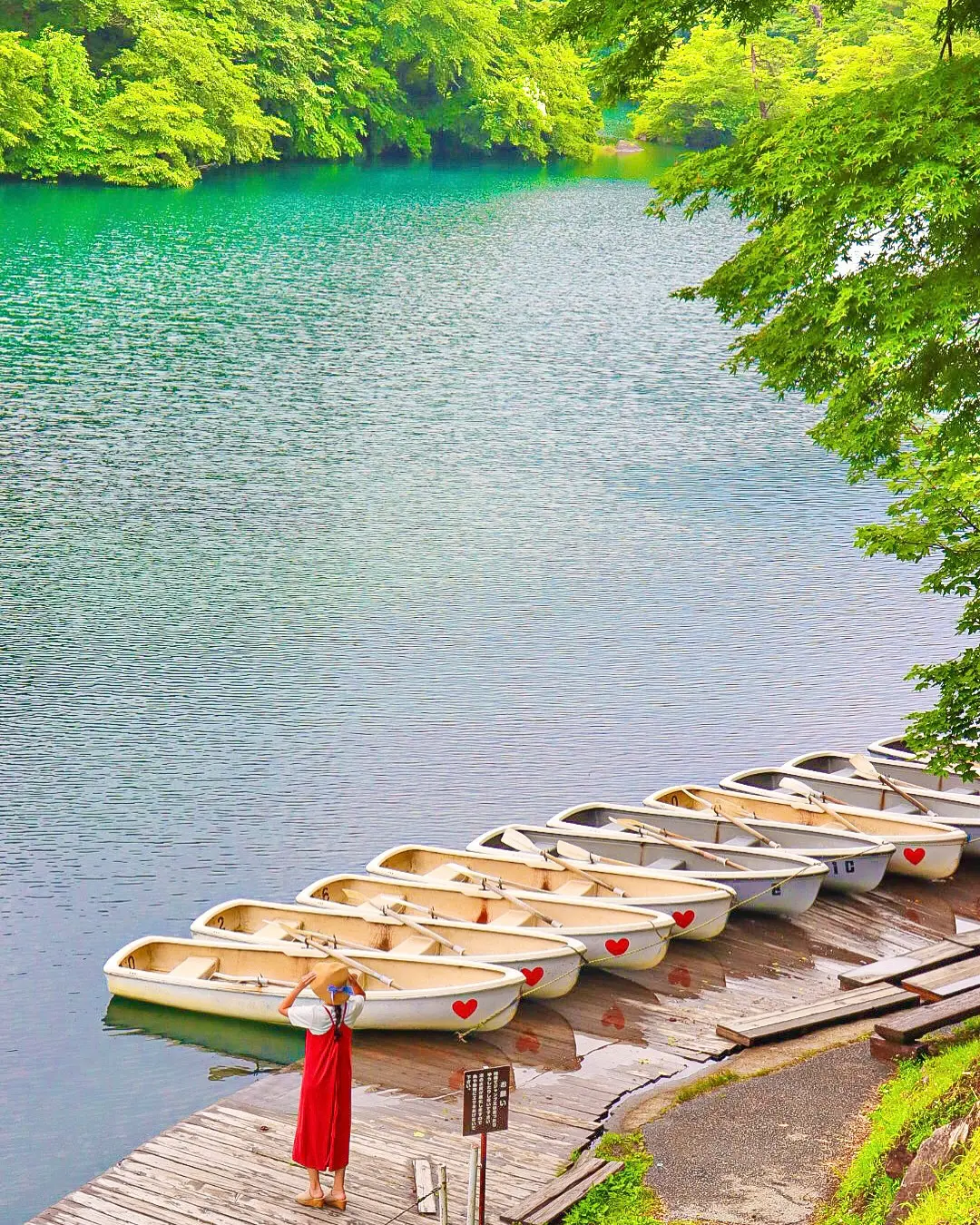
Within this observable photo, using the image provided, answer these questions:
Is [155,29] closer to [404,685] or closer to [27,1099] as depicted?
[404,685]

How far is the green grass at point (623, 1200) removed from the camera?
962 centimetres

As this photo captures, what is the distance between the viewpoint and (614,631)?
27.1 metres

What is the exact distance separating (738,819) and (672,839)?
1134mm

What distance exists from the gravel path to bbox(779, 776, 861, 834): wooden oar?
223 inches

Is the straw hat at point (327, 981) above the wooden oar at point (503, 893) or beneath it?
above

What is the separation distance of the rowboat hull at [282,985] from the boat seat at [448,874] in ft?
7.59

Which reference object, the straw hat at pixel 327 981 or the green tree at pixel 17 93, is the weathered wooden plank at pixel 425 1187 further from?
the green tree at pixel 17 93

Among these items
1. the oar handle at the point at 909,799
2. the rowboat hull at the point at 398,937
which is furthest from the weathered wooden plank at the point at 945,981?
the oar handle at the point at 909,799

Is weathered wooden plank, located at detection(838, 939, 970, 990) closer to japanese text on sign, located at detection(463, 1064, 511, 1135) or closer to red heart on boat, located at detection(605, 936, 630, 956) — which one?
red heart on boat, located at detection(605, 936, 630, 956)

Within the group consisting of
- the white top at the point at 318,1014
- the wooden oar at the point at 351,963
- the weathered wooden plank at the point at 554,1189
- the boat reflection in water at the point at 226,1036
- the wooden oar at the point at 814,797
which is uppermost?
the white top at the point at 318,1014

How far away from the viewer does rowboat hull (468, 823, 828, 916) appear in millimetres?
16188

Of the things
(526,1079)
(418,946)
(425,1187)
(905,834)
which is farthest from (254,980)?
(905,834)

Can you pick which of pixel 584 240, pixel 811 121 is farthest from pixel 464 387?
pixel 811 121

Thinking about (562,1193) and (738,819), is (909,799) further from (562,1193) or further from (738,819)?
(562,1193)
